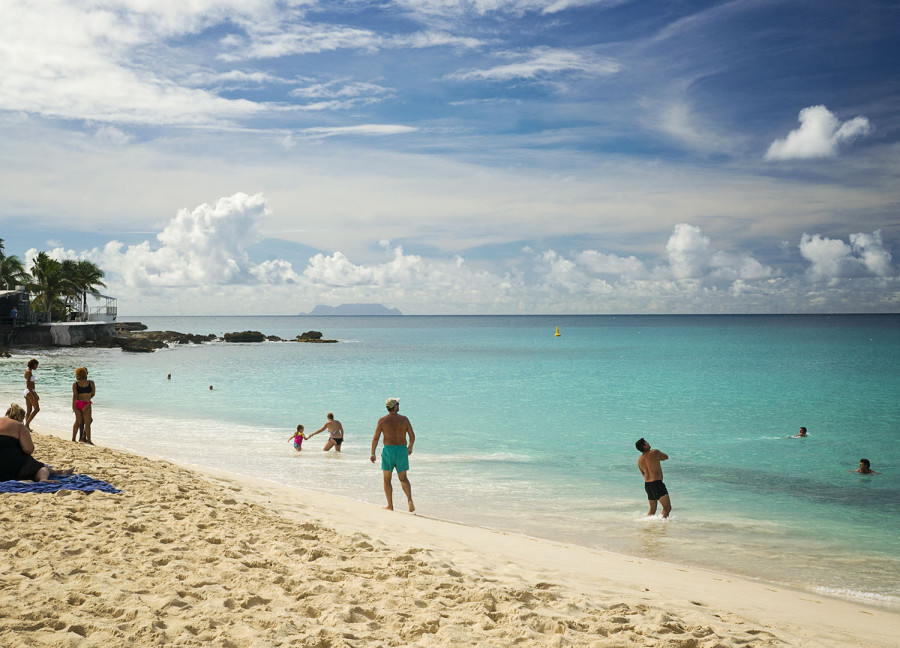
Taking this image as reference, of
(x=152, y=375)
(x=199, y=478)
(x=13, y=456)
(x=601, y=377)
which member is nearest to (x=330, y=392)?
(x=152, y=375)

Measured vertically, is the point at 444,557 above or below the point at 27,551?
below

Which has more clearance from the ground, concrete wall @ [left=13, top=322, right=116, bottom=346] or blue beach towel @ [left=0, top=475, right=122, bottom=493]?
concrete wall @ [left=13, top=322, right=116, bottom=346]

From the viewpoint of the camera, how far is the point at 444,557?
23.2 feet

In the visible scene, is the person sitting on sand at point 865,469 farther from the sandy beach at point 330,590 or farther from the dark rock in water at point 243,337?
the dark rock in water at point 243,337

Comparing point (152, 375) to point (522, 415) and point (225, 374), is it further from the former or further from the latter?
point (522, 415)

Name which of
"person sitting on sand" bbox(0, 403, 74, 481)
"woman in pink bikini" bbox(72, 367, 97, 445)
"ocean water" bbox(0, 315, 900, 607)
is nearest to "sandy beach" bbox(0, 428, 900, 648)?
"person sitting on sand" bbox(0, 403, 74, 481)

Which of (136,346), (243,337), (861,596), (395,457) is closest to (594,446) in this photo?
(395,457)

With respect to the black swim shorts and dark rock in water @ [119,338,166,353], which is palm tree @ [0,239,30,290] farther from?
the black swim shorts

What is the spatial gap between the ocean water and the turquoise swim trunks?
4.39ft

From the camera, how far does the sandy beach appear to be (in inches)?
185

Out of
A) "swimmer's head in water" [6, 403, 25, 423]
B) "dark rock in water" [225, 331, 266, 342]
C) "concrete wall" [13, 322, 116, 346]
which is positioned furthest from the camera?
"dark rock in water" [225, 331, 266, 342]

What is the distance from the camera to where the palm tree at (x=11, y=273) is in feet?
206

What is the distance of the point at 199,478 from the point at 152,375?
31.9 metres

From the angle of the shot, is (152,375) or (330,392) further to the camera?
(152,375)
